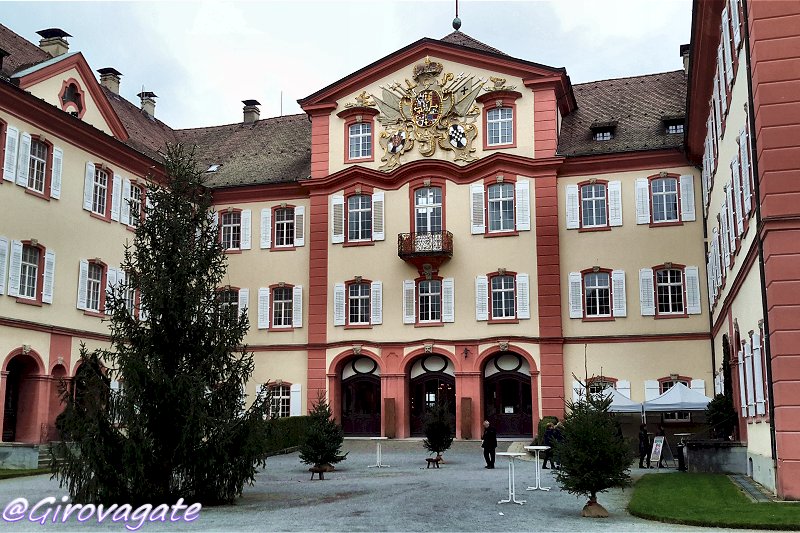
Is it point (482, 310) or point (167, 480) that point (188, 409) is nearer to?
point (167, 480)

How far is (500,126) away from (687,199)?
24.1ft

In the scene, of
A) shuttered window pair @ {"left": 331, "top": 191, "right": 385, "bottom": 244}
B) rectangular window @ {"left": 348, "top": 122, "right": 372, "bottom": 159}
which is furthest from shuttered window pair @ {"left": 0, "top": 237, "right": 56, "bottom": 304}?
rectangular window @ {"left": 348, "top": 122, "right": 372, "bottom": 159}

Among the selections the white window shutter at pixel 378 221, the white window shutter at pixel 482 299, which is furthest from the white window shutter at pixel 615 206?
the white window shutter at pixel 378 221

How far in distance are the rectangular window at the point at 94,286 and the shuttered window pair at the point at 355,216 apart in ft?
29.5

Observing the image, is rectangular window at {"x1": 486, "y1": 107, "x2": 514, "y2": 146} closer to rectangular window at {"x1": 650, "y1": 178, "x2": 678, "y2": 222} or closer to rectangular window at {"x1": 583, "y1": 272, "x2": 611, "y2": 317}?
rectangular window at {"x1": 650, "y1": 178, "x2": 678, "y2": 222}

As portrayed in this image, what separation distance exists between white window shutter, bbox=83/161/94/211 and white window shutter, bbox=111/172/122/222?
1.46 meters

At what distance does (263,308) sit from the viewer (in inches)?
1465

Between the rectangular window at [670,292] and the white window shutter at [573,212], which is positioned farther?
the white window shutter at [573,212]

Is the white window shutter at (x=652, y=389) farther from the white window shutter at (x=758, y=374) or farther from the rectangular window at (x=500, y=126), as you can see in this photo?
the white window shutter at (x=758, y=374)

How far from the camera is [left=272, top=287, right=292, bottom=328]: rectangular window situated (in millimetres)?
37094

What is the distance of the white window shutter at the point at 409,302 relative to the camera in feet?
115

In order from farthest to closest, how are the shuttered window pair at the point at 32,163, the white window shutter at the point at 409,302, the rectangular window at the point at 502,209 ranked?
the white window shutter at the point at 409,302 < the rectangular window at the point at 502,209 < the shuttered window pair at the point at 32,163

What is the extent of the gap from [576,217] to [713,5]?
46.8 feet

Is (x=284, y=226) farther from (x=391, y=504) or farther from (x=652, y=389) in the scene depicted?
(x=391, y=504)
